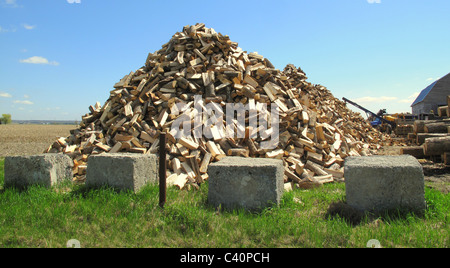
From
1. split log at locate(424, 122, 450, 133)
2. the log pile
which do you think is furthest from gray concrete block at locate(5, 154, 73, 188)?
split log at locate(424, 122, 450, 133)

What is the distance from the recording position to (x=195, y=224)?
363cm

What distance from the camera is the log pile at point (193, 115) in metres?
6.21

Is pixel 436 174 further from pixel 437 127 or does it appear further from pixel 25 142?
pixel 25 142

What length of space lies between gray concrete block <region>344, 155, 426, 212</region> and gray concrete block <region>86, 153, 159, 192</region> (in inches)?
132

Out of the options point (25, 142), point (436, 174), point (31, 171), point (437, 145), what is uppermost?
point (437, 145)

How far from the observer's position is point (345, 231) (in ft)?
11.1

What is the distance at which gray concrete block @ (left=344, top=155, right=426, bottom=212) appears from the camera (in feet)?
12.9

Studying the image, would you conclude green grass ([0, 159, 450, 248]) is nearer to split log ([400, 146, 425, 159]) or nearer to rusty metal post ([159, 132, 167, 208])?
rusty metal post ([159, 132, 167, 208])

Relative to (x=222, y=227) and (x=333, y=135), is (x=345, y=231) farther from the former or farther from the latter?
(x=333, y=135)

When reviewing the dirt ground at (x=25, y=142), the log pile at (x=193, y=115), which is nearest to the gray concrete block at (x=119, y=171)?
the log pile at (x=193, y=115)

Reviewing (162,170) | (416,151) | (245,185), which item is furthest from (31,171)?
(416,151)

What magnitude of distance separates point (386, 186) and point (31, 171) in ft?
19.9

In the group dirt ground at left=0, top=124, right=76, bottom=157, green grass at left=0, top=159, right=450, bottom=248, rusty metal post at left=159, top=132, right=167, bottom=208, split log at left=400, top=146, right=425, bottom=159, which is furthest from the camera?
dirt ground at left=0, top=124, right=76, bottom=157
